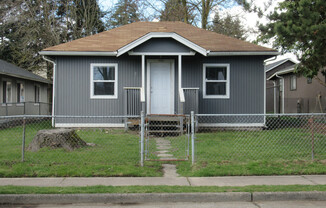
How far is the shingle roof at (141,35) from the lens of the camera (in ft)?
44.1

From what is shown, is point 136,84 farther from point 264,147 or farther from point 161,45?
point 264,147

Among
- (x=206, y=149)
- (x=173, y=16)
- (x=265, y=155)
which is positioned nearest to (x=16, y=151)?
(x=206, y=149)

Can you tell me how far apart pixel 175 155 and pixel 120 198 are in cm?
320

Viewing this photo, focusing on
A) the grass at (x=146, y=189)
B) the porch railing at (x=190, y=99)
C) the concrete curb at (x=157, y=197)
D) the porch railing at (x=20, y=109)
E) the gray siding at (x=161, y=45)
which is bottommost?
the concrete curb at (x=157, y=197)

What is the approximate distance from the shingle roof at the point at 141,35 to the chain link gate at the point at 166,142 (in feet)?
11.9

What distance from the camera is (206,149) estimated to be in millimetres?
8875

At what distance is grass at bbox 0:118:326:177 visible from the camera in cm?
674

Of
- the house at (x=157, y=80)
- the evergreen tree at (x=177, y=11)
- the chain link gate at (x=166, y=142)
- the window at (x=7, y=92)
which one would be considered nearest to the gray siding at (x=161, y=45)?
the house at (x=157, y=80)

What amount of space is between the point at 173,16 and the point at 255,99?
15176 mm

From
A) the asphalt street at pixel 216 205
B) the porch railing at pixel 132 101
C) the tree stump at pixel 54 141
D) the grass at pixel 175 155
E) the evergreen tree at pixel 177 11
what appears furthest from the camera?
the evergreen tree at pixel 177 11

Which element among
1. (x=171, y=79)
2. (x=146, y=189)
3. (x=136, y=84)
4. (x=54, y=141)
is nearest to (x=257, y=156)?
(x=146, y=189)

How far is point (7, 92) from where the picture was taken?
1820 centimetres

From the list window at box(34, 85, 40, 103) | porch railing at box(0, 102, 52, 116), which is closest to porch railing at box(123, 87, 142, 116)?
porch railing at box(0, 102, 52, 116)

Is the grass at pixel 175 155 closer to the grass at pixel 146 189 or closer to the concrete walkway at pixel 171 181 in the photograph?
the concrete walkway at pixel 171 181
